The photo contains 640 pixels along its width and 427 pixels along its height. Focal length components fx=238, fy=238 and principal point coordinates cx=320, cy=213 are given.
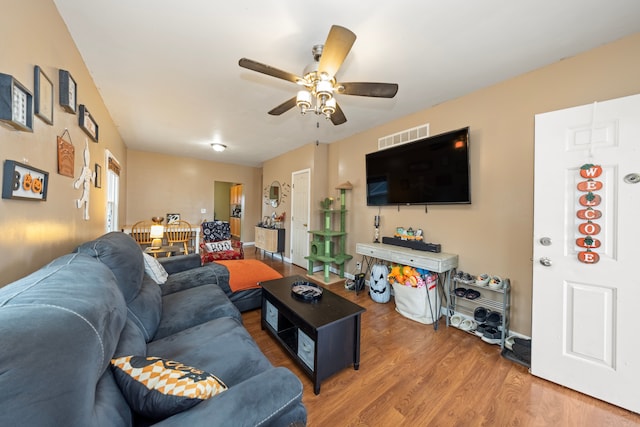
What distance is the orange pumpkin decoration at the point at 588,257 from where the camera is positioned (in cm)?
157

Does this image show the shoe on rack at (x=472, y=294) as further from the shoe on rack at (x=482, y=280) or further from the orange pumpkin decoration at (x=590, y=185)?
the orange pumpkin decoration at (x=590, y=185)

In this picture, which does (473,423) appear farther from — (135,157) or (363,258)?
(135,157)

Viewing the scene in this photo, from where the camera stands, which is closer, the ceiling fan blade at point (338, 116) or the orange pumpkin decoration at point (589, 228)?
the orange pumpkin decoration at point (589, 228)

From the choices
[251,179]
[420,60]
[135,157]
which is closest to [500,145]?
[420,60]

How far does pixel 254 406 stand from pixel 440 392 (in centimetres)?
144

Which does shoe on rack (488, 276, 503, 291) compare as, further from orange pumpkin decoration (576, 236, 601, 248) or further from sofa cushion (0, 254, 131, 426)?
sofa cushion (0, 254, 131, 426)

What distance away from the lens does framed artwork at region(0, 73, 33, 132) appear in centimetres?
98

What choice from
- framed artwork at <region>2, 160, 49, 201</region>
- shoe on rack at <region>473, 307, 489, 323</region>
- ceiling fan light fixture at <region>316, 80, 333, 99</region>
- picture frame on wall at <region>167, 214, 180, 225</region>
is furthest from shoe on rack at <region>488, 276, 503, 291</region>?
picture frame on wall at <region>167, 214, 180, 225</region>

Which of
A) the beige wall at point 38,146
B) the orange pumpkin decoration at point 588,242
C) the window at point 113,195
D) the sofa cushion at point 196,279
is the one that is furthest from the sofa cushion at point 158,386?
the window at point 113,195

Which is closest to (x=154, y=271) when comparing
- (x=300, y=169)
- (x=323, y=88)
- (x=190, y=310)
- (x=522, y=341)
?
(x=190, y=310)

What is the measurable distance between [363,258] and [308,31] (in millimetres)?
3006

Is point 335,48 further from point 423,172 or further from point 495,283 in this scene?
point 495,283

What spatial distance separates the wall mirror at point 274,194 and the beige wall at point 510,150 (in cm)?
360

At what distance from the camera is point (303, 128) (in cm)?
369
